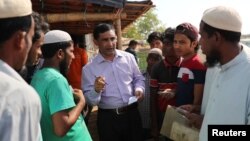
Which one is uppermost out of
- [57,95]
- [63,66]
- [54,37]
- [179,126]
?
[54,37]

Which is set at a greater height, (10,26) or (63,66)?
(10,26)

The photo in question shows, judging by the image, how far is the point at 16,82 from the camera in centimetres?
115

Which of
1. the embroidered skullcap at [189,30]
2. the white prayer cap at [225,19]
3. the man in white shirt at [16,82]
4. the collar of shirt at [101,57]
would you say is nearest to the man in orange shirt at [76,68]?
the collar of shirt at [101,57]

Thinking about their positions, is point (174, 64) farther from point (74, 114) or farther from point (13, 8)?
point (13, 8)

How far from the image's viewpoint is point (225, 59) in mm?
2158

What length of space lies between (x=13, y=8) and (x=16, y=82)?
295mm

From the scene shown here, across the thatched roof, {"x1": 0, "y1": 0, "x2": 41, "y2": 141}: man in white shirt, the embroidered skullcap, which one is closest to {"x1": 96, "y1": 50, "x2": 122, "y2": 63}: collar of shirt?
Answer: the embroidered skullcap

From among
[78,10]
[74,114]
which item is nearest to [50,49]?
[74,114]

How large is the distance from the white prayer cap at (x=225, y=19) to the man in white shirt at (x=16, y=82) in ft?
4.17

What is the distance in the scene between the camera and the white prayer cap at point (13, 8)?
47.9 inches

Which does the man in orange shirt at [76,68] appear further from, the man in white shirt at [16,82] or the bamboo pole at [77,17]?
the man in white shirt at [16,82]

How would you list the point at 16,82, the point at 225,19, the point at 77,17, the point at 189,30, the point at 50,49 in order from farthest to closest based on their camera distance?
the point at 77,17, the point at 189,30, the point at 50,49, the point at 225,19, the point at 16,82

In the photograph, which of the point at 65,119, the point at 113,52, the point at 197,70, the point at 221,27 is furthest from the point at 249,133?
the point at 113,52

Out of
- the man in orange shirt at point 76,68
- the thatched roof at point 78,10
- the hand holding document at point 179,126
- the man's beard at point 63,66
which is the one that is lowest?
the man in orange shirt at point 76,68
